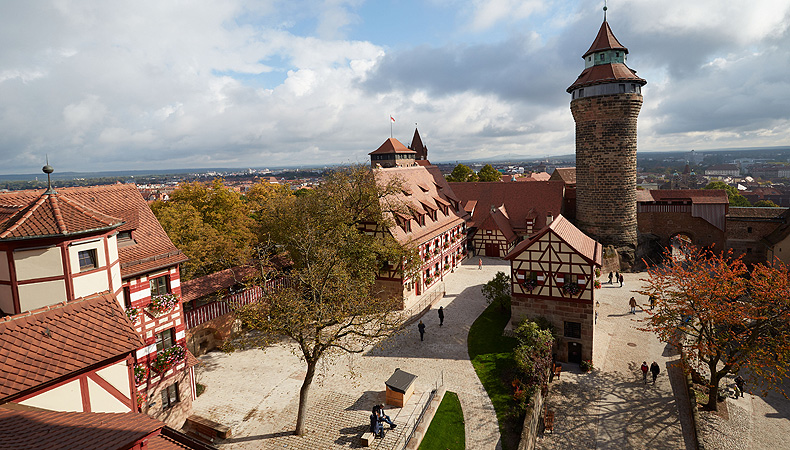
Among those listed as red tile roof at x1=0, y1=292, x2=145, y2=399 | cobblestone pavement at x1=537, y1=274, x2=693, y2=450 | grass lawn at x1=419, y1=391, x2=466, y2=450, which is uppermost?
red tile roof at x1=0, y1=292, x2=145, y2=399

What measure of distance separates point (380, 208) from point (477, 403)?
44.1 ft

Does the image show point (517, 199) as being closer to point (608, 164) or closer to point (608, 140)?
point (608, 164)

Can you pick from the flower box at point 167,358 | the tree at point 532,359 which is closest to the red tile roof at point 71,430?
the flower box at point 167,358

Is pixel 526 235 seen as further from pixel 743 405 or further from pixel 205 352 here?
pixel 205 352

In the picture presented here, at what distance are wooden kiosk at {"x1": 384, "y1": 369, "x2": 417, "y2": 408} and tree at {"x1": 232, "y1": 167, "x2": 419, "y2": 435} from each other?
1984 mm

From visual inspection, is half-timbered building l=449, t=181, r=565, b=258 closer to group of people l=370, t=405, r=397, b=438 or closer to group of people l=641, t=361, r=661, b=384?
group of people l=641, t=361, r=661, b=384

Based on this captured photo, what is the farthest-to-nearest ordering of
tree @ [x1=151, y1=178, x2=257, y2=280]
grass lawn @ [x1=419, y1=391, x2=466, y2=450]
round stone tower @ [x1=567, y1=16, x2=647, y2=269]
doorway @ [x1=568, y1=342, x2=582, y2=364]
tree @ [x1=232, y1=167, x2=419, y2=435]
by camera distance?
round stone tower @ [x1=567, y1=16, x2=647, y2=269] < tree @ [x1=151, y1=178, x2=257, y2=280] < doorway @ [x1=568, y1=342, x2=582, y2=364] < tree @ [x1=232, y1=167, x2=419, y2=435] < grass lawn @ [x1=419, y1=391, x2=466, y2=450]

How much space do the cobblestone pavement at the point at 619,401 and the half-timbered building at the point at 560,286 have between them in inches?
64.6

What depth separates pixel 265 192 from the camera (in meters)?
51.0

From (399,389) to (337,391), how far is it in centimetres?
323

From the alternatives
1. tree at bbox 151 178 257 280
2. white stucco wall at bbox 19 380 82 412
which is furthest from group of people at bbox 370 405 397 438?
tree at bbox 151 178 257 280

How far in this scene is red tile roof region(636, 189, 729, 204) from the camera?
39.8 meters

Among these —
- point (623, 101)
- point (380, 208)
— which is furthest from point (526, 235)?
point (380, 208)

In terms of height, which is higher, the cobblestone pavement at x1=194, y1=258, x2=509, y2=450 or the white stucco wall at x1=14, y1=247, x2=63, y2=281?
the white stucco wall at x1=14, y1=247, x2=63, y2=281
